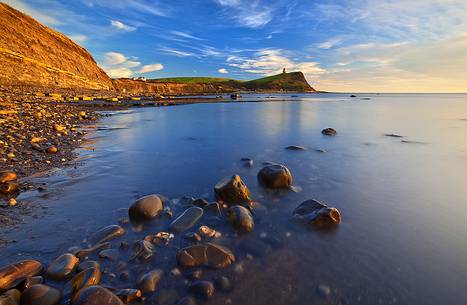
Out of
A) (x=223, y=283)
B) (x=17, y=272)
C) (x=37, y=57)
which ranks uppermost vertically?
(x=37, y=57)

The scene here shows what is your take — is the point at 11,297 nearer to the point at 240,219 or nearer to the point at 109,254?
the point at 109,254

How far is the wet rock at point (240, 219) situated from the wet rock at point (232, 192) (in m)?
0.68

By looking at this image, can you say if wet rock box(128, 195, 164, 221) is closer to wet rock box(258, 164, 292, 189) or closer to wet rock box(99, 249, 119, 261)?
wet rock box(99, 249, 119, 261)

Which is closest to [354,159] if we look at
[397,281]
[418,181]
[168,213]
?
[418,181]

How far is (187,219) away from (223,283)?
171 cm

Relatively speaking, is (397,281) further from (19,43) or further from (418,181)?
(19,43)

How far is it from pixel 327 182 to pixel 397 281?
4.02 meters

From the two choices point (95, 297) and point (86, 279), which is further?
point (86, 279)

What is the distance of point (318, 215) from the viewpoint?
15.9ft

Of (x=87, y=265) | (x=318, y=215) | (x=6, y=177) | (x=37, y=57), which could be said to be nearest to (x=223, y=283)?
(x=87, y=265)

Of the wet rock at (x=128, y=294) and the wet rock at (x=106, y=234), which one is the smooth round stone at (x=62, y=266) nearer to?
the wet rock at (x=106, y=234)

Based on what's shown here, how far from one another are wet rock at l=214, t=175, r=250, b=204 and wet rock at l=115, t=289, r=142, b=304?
2948 millimetres

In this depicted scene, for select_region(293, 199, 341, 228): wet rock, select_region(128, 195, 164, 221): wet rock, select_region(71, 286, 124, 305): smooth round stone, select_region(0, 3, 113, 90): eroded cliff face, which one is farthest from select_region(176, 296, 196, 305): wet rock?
select_region(0, 3, 113, 90): eroded cliff face

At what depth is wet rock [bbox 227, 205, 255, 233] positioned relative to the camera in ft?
14.9
